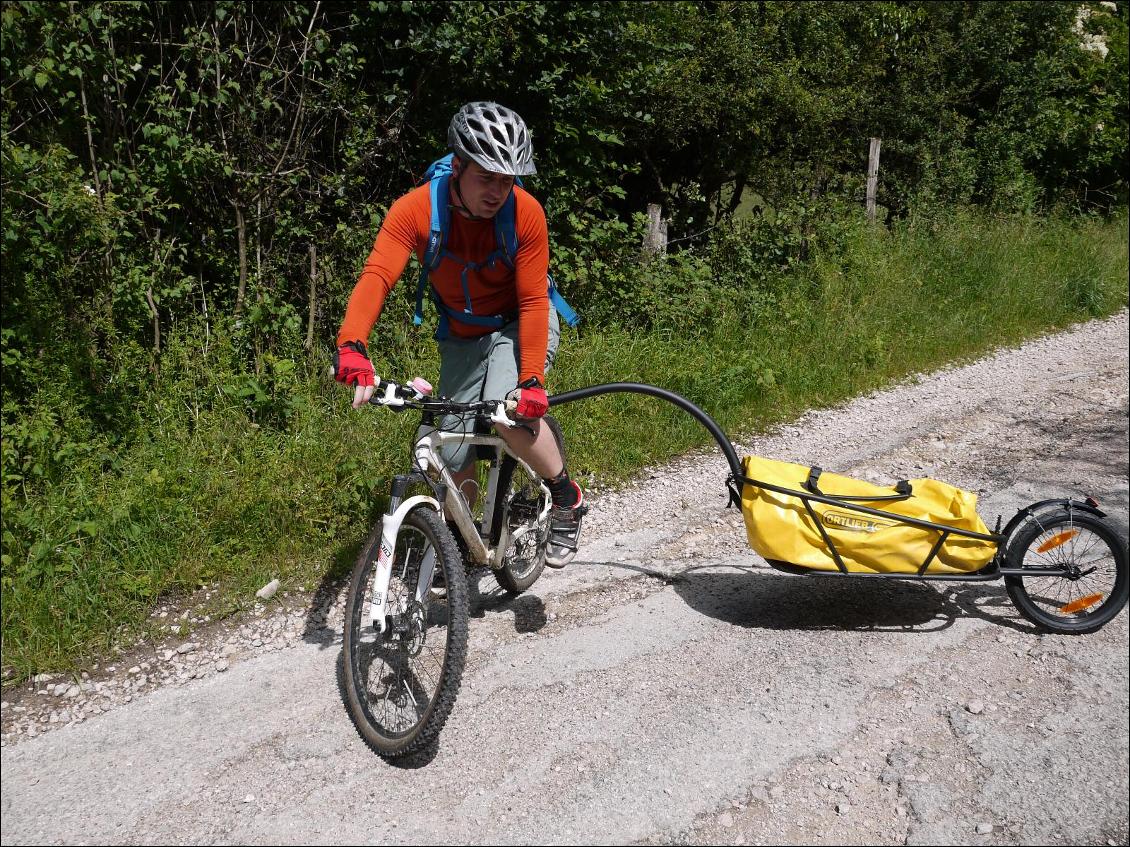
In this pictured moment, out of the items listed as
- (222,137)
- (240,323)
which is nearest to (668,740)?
(240,323)

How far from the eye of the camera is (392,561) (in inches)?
133

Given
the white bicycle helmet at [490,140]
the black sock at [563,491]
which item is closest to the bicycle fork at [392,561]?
the black sock at [563,491]

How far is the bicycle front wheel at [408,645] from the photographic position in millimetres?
3246

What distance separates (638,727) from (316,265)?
4255 millimetres

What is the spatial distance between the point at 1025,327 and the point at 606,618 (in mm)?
7027

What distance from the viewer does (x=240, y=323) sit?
6.02 m

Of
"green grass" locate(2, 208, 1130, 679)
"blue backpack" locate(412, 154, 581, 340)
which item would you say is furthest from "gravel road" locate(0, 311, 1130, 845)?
"blue backpack" locate(412, 154, 581, 340)

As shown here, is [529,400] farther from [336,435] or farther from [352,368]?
[336,435]

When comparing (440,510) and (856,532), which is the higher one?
(440,510)

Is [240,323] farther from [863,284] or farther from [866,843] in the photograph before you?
[863,284]

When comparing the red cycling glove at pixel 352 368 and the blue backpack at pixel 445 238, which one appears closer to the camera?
the red cycling glove at pixel 352 368

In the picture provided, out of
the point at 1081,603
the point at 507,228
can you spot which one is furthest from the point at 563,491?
the point at 1081,603

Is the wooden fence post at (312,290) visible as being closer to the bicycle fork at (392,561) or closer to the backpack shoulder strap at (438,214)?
the backpack shoulder strap at (438,214)

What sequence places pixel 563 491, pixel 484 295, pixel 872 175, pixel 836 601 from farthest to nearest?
pixel 872 175 < pixel 836 601 < pixel 563 491 < pixel 484 295
